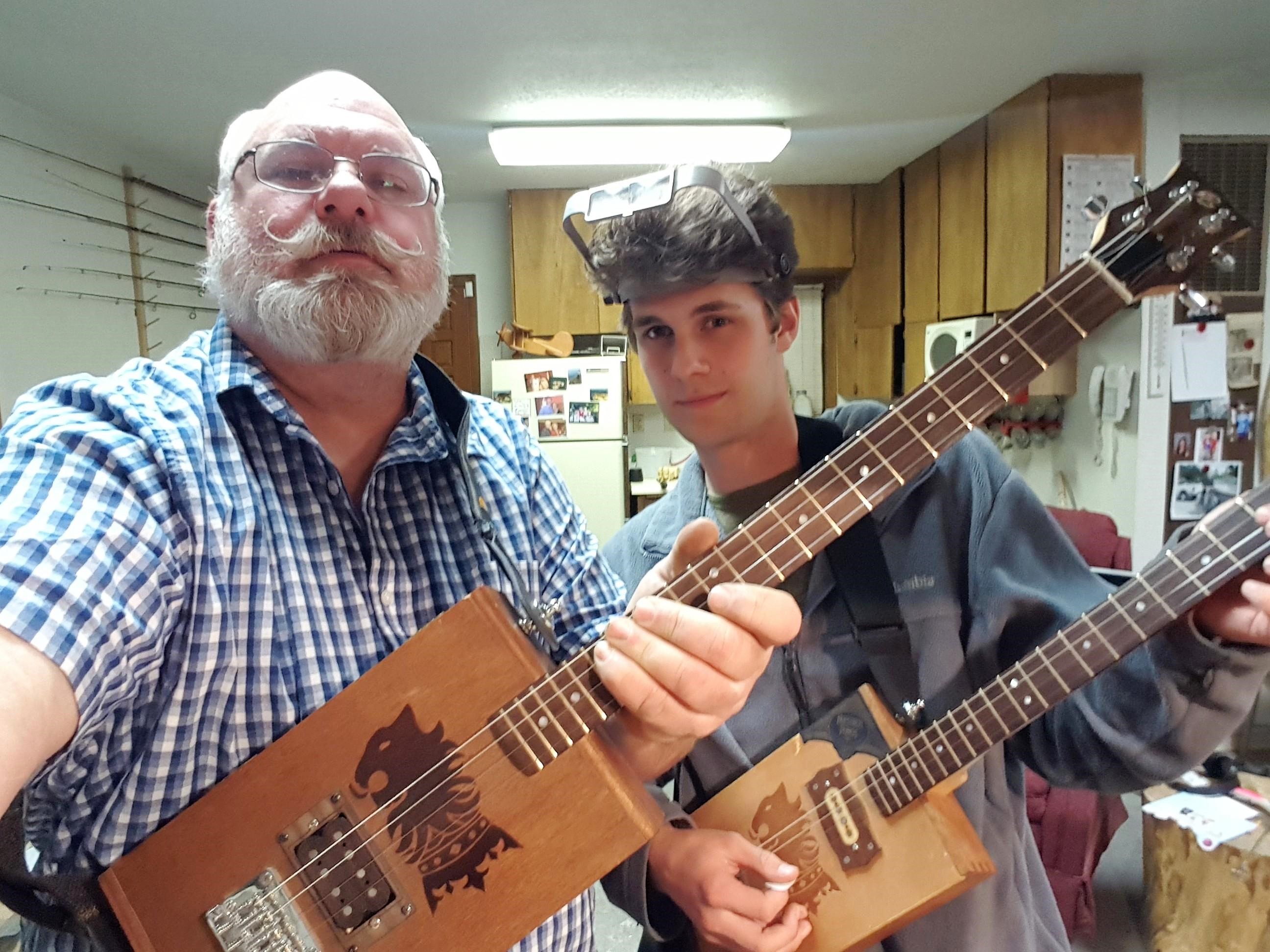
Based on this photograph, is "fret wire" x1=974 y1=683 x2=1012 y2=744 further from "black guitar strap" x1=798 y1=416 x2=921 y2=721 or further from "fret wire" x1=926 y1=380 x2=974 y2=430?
"fret wire" x1=926 y1=380 x2=974 y2=430

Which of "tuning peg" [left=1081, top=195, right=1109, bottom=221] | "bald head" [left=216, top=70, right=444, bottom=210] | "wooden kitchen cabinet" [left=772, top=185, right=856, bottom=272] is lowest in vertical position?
"tuning peg" [left=1081, top=195, right=1109, bottom=221]

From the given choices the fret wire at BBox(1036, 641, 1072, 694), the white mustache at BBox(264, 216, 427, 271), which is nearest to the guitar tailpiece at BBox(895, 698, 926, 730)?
the fret wire at BBox(1036, 641, 1072, 694)

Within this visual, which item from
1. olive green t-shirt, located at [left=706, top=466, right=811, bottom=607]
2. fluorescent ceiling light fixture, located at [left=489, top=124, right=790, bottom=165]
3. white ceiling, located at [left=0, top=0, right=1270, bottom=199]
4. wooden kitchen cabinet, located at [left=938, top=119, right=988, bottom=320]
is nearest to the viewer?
olive green t-shirt, located at [left=706, top=466, right=811, bottom=607]

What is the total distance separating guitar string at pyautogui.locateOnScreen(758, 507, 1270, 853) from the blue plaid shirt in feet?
1.06

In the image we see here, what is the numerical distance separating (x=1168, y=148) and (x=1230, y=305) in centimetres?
62

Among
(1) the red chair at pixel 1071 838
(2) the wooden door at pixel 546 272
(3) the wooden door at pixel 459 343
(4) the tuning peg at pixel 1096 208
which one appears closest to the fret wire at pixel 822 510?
(4) the tuning peg at pixel 1096 208

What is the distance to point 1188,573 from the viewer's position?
76 cm

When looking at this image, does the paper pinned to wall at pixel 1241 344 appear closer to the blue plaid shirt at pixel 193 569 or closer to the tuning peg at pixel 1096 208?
the tuning peg at pixel 1096 208

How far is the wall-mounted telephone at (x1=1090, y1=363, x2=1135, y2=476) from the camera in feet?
8.24

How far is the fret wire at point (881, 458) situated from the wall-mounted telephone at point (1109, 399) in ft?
7.84

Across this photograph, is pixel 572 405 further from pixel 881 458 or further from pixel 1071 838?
pixel 881 458

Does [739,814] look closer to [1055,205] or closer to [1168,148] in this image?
[1055,205]

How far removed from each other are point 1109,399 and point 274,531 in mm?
2902

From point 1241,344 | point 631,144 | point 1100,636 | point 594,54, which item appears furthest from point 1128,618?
point 631,144
